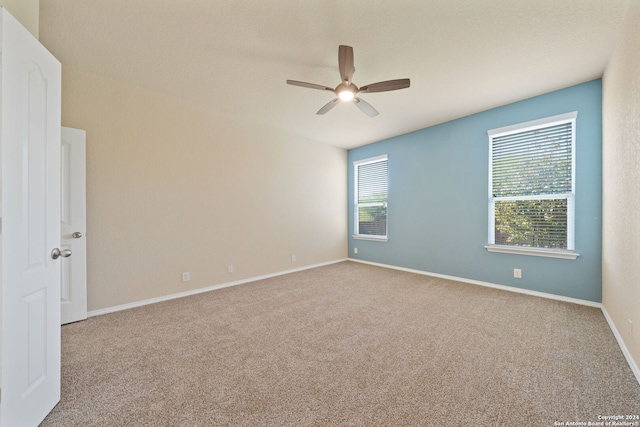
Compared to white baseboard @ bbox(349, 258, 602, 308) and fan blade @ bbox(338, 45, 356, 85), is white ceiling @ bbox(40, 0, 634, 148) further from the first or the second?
white baseboard @ bbox(349, 258, 602, 308)

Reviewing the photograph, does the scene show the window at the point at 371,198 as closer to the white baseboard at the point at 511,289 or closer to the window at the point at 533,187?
the white baseboard at the point at 511,289

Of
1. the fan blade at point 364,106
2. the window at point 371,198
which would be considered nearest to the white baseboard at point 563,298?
the window at point 371,198

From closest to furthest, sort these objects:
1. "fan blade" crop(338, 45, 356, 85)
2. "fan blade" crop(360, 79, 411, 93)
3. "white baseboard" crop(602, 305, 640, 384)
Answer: "white baseboard" crop(602, 305, 640, 384) → "fan blade" crop(338, 45, 356, 85) → "fan blade" crop(360, 79, 411, 93)

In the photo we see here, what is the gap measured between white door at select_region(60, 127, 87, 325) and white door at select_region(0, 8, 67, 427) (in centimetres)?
144

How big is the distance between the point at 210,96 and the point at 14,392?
3.16 m

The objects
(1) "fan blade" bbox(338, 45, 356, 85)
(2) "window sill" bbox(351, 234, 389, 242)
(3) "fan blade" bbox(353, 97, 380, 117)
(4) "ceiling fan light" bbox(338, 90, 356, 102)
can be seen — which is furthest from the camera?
(2) "window sill" bbox(351, 234, 389, 242)

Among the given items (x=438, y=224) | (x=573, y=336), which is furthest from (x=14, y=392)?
(x=438, y=224)

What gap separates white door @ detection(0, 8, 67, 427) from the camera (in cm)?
113

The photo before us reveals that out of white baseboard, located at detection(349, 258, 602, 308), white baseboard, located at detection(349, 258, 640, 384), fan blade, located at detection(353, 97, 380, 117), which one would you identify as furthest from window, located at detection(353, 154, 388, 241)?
fan blade, located at detection(353, 97, 380, 117)

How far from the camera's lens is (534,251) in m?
3.21

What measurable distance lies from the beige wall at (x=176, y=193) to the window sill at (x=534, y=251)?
3164mm

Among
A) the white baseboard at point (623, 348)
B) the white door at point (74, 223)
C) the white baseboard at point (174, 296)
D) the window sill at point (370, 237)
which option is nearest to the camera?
the white baseboard at point (623, 348)

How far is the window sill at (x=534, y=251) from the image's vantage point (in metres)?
2.96

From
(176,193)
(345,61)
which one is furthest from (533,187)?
(176,193)
